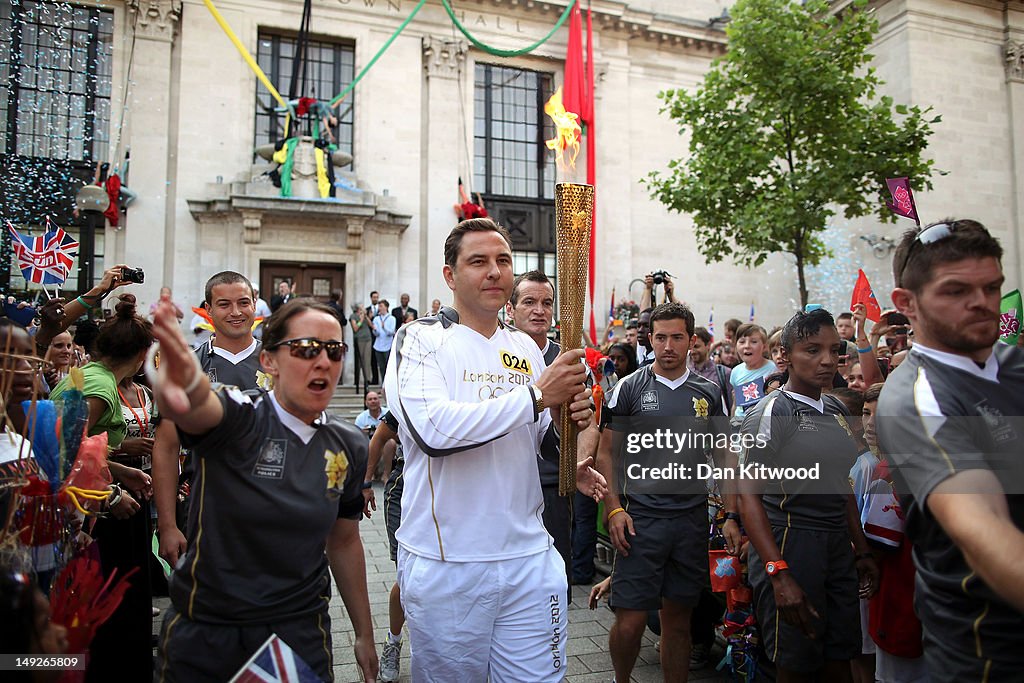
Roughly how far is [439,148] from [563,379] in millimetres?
18239

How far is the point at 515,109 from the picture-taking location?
2133cm

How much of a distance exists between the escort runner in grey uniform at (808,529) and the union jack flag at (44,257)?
648 centimetres

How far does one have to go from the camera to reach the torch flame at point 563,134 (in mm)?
2891

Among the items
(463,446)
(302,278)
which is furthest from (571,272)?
(302,278)

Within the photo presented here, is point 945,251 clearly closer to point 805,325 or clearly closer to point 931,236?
point 931,236

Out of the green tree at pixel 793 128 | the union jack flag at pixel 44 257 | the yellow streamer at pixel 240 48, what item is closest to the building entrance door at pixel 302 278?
the yellow streamer at pixel 240 48

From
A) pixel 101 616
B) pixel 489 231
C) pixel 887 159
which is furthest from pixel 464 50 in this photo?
pixel 101 616

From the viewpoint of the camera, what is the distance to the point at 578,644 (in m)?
5.00

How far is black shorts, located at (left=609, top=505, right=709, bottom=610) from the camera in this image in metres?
4.08

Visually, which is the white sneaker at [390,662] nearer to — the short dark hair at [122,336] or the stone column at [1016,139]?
the short dark hair at [122,336]

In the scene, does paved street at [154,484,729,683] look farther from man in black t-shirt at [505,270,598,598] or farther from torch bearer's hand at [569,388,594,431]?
torch bearer's hand at [569,388,594,431]

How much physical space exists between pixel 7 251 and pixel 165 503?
432 inches

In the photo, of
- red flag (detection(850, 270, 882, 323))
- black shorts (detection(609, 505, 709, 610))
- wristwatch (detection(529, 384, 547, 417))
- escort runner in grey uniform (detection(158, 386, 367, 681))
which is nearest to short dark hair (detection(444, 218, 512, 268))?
wristwatch (detection(529, 384, 547, 417))

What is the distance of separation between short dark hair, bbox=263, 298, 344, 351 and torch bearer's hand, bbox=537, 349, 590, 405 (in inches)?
30.2
